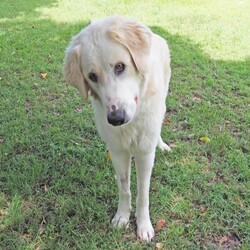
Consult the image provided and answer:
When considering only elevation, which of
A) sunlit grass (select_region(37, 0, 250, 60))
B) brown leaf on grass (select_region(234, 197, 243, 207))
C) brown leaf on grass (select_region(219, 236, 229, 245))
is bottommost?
sunlit grass (select_region(37, 0, 250, 60))

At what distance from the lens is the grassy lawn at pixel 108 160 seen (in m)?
3.14

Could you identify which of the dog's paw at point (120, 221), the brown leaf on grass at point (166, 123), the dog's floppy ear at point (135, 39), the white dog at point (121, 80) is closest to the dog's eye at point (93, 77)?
the white dog at point (121, 80)

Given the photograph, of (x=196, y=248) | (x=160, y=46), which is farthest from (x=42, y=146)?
(x=196, y=248)

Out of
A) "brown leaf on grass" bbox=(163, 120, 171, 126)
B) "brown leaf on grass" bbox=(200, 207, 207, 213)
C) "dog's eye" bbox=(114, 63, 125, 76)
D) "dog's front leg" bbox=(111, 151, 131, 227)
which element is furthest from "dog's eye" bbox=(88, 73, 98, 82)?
"brown leaf on grass" bbox=(163, 120, 171, 126)

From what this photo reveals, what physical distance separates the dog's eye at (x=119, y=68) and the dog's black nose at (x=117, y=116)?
246 mm

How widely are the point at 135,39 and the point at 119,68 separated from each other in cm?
24

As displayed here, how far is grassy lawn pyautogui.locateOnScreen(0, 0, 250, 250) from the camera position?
123 inches

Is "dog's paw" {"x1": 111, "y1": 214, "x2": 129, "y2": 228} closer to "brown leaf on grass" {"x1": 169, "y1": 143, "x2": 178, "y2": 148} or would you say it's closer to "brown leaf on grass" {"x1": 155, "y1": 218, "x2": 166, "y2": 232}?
"brown leaf on grass" {"x1": 155, "y1": 218, "x2": 166, "y2": 232}

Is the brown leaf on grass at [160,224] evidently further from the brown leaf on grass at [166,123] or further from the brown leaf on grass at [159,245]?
the brown leaf on grass at [166,123]

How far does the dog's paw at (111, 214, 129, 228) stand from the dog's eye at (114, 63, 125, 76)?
1453mm

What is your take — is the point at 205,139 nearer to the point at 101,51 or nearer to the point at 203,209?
the point at 203,209

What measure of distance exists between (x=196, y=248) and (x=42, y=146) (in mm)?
2093

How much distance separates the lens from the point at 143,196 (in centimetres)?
310

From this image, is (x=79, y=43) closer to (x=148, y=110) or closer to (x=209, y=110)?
(x=148, y=110)
